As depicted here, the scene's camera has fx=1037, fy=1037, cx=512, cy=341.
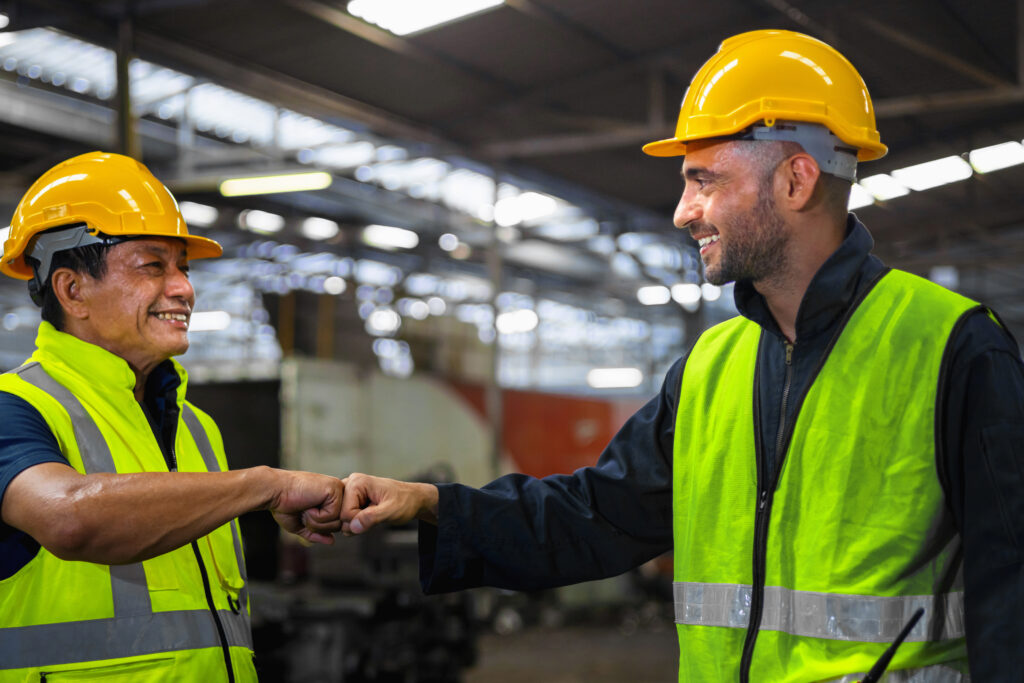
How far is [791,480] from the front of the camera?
212 cm

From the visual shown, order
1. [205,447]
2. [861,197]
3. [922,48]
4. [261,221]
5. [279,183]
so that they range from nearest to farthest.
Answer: [205,447] → [922,48] → [279,183] → [861,197] → [261,221]

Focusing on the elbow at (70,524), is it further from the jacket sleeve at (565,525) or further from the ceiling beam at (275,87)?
the ceiling beam at (275,87)

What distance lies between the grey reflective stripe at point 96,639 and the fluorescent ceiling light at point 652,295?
20641 mm

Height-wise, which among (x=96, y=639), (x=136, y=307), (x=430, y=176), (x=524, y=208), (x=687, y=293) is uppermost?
(x=430, y=176)

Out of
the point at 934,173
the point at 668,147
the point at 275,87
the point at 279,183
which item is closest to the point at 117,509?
the point at 668,147

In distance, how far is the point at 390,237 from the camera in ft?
61.7

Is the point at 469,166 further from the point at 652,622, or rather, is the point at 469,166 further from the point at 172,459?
the point at 172,459

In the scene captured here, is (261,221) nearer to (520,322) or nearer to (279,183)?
(279,183)

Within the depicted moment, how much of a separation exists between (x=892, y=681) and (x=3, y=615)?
6.25ft

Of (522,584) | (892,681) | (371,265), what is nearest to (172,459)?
(522,584)

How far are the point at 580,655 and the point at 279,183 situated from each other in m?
6.36

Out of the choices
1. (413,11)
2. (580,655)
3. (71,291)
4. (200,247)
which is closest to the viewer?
(71,291)

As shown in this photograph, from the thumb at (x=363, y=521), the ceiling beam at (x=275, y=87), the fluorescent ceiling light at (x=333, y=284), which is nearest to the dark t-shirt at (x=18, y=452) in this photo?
the thumb at (x=363, y=521)

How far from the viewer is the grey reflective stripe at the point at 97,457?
7.91 feet
